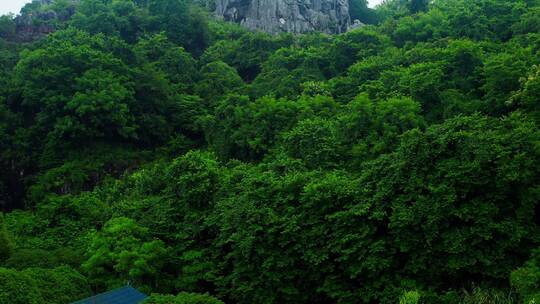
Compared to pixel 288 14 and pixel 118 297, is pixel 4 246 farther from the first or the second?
pixel 288 14

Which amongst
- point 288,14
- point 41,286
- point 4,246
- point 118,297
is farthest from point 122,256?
point 288,14

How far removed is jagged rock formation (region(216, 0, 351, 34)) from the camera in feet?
148

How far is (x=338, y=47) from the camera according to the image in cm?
3262

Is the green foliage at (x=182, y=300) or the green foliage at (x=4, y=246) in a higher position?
the green foliage at (x=4, y=246)

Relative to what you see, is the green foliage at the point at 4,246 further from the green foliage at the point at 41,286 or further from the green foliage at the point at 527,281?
the green foliage at the point at 527,281

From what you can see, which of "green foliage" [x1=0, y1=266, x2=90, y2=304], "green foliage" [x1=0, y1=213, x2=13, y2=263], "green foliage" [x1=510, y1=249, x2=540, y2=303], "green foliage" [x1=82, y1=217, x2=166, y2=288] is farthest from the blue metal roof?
"green foliage" [x1=510, y1=249, x2=540, y2=303]

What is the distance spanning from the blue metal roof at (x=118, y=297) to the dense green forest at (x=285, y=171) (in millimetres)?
668

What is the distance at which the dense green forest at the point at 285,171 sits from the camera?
41.0 feet

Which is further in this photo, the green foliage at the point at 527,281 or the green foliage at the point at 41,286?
the green foliage at the point at 41,286

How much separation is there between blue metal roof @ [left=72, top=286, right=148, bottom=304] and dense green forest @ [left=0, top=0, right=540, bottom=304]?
67 cm

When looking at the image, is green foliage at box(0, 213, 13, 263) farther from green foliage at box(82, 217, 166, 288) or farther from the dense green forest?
green foliage at box(82, 217, 166, 288)

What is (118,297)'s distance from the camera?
457 inches

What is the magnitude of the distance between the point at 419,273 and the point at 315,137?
6.59 meters

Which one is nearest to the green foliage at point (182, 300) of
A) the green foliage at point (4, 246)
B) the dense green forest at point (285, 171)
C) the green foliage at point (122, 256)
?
the dense green forest at point (285, 171)
